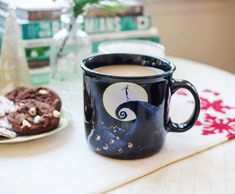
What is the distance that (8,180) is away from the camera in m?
0.54

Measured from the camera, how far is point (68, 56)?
34.8 inches

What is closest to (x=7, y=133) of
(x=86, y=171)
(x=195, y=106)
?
(x=86, y=171)

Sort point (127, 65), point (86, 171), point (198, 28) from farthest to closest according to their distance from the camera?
point (198, 28), point (127, 65), point (86, 171)

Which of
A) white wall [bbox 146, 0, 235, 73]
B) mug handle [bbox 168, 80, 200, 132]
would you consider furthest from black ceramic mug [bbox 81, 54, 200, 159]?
white wall [bbox 146, 0, 235, 73]

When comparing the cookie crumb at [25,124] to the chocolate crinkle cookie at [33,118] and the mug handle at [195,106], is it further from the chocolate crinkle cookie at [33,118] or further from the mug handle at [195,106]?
the mug handle at [195,106]

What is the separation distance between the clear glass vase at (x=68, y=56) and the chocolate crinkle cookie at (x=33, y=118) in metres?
0.18

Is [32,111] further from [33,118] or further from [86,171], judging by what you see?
[86,171]

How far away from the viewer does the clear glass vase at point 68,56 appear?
86 cm

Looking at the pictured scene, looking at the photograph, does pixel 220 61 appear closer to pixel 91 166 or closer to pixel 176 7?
pixel 176 7

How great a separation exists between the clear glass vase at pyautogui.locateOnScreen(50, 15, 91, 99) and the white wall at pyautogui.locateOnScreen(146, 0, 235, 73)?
26.8 inches

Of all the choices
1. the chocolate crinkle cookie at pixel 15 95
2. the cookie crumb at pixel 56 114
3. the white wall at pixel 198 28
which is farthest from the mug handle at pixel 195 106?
the white wall at pixel 198 28

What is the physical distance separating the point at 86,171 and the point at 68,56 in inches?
14.7

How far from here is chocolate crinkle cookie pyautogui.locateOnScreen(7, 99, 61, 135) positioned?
0.63 metres

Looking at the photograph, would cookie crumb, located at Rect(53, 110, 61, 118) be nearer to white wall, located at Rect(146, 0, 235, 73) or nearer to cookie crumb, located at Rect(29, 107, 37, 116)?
cookie crumb, located at Rect(29, 107, 37, 116)
